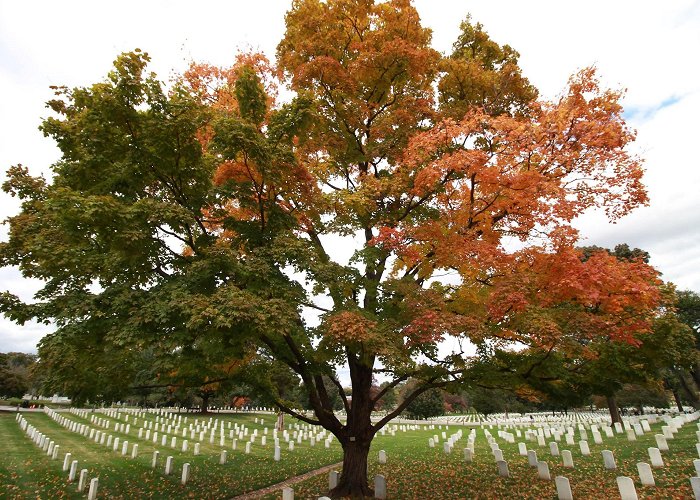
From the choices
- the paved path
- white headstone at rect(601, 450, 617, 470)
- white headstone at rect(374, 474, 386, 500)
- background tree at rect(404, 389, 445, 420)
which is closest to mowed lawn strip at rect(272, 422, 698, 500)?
white headstone at rect(601, 450, 617, 470)

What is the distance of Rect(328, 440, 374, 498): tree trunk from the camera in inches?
392

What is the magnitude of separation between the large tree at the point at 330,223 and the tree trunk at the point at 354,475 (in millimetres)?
40

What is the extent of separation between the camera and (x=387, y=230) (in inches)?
352

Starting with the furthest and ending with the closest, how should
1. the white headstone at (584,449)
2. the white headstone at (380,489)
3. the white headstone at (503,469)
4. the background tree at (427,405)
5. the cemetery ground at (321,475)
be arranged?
1. the background tree at (427,405)
2. the white headstone at (584,449)
3. the white headstone at (503,469)
4. the cemetery ground at (321,475)
5. the white headstone at (380,489)

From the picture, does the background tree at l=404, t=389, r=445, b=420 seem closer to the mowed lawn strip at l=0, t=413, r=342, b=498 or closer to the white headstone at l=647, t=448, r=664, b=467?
the mowed lawn strip at l=0, t=413, r=342, b=498

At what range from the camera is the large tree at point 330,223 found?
688 centimetres

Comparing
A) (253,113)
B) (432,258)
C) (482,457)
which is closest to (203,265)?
(253,113)

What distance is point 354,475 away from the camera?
1012 cm

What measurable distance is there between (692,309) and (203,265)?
152 ft

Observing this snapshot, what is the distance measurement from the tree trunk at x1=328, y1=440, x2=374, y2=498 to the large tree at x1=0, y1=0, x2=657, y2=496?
0.13 ft

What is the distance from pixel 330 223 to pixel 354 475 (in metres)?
6.73

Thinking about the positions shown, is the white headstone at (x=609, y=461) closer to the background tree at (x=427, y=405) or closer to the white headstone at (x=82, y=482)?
the white headstone at (x=82, y=482)

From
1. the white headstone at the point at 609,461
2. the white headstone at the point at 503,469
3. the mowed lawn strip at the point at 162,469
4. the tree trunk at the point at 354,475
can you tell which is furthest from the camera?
the white headstone at the point at 503,469

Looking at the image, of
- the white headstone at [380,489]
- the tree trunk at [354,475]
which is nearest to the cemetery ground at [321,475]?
the white headstone at [380,489]
